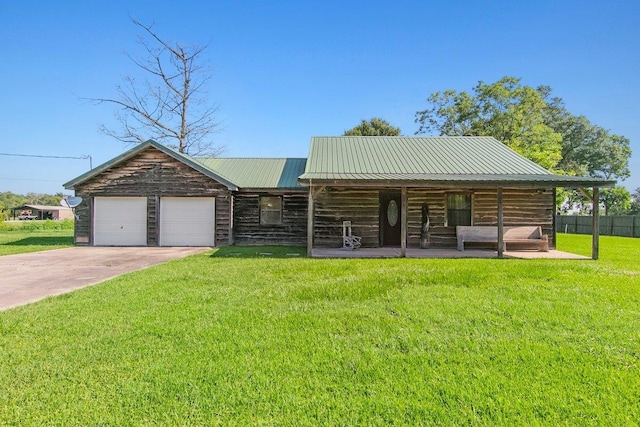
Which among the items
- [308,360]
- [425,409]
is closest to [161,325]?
[308,360]

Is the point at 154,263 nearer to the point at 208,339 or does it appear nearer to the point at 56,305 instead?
the point at 56,305

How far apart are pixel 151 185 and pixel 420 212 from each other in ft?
37.0

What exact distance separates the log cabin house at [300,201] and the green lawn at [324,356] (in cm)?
699

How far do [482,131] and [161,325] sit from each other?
30.8m

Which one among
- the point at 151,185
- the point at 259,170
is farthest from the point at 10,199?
the point at 259,170

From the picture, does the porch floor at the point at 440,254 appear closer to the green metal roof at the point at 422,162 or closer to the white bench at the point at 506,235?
the white bench at the point at 506,235

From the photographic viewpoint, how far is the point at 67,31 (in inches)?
607

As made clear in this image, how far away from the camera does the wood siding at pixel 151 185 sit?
46.7ft

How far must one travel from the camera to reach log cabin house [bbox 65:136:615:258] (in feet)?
43.3

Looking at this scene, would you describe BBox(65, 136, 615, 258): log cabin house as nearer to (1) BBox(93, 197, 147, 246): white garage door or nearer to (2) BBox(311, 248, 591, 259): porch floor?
(1) BBox(93, 197, 147, 246): white garage door

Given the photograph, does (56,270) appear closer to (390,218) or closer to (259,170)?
(259,170)

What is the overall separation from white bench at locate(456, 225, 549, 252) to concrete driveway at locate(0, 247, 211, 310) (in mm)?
10574

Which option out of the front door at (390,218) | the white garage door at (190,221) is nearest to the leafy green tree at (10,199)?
the white garage door at (190,221)

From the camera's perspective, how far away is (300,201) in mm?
14805
